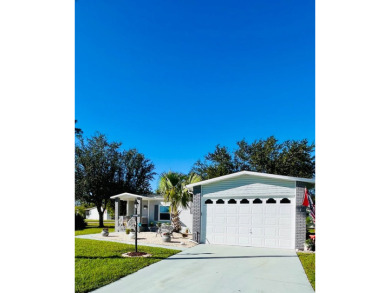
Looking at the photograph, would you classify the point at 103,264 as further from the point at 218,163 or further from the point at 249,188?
the point at 218,163

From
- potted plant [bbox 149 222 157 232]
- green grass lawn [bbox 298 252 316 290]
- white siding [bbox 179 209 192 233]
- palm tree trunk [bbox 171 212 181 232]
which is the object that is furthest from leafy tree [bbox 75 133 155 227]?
green grass lawn [bbox 298 252 316 290]

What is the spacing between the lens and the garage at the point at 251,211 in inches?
367

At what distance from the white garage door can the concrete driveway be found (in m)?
1.44

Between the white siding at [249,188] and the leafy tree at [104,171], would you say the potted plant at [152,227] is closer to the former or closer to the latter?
the leafy tree at [104,171]

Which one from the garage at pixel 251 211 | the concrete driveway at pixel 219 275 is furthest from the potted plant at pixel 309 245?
the concrete driveway at pixel 219 275

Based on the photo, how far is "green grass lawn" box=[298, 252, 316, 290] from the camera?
215 inches

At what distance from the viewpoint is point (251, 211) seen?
1002cm

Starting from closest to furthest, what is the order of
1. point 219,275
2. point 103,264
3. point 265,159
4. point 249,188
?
point 219,275 < point 103,264 < point 249,188 < point 265,159

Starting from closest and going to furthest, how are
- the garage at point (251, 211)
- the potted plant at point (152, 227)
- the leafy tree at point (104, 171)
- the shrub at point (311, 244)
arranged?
the shrub at point (311, 244) → the garage at point (251, 211) → the potted plant at point (152, 227) → the leafy tree at point (104, 171)

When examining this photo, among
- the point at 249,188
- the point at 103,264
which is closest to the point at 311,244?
the point at 249,188

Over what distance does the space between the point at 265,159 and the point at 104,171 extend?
50.7 ft

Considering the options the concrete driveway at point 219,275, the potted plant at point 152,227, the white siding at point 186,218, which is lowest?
the potted plant at point 152,227

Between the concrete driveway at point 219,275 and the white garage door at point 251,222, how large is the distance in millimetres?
1445
